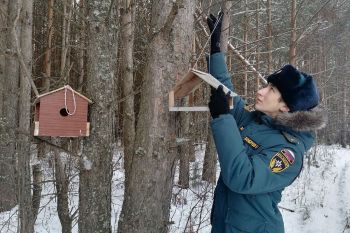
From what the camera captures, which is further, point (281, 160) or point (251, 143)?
point (251, 143)

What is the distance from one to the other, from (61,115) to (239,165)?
124cm

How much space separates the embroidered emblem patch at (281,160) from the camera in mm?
2010

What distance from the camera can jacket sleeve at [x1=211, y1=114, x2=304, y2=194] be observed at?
1.94 metres

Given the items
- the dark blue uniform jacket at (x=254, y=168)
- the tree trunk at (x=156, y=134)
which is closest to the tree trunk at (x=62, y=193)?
the tree trunk at (x=156, y=134)

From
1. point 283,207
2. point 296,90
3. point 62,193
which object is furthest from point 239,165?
point 283,207

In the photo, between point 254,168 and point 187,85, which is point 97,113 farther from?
point 254,168

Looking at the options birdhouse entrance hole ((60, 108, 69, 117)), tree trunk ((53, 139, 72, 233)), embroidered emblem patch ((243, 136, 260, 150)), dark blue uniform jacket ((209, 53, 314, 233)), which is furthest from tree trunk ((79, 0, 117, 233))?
embroidered emblem patch ((243, 136, 260, 150))

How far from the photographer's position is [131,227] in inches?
99.6

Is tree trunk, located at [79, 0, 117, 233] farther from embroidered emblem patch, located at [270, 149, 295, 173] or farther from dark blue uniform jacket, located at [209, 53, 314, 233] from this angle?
embroidered emblem patch, located at [270, 149, 295, 173]

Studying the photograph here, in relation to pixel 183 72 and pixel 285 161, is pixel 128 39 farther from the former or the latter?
pixel 285 161

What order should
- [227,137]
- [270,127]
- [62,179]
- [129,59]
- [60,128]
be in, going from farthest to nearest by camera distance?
[129,59] < [62,179] < [60,128] < [270,127] < [227,137]

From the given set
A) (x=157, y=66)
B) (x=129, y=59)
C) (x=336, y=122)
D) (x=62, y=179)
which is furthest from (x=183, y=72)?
(x=336, y=122)

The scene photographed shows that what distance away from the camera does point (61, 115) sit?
249cm

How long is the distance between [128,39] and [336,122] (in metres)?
24.5
